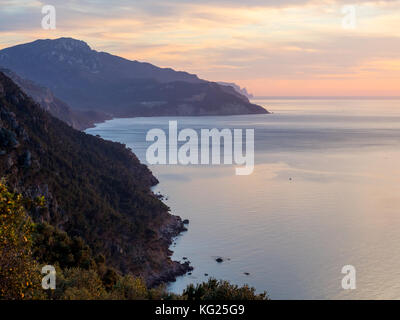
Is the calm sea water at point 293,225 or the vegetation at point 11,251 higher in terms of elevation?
the vegetation at point 11,251

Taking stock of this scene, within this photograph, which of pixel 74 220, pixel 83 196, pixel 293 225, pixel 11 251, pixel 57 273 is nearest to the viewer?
pixel 11 251

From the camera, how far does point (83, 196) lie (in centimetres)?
6319

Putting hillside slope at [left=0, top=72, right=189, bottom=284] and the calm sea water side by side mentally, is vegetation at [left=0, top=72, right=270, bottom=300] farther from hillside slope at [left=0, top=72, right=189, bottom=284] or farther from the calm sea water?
the calm sea water

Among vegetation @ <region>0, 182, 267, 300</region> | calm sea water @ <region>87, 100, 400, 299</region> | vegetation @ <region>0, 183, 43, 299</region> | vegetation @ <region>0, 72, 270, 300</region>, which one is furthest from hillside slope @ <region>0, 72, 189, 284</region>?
vegetation @ <region>0, 183, 43, 299</region>

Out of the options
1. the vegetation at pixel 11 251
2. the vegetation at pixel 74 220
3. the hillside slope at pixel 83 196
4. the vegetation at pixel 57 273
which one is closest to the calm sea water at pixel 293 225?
the hillside slope at pixel 83 196

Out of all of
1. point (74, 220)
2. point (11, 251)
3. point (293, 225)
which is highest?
point (11, 251)

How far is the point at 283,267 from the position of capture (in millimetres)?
56562

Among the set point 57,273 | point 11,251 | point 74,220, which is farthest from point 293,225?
point 11,251

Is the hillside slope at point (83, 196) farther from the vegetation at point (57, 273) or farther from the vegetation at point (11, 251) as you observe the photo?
the vegetation at point (11, 251)

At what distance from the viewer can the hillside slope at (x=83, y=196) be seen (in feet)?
179

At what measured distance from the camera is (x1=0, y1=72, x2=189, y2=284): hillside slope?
54.7 m

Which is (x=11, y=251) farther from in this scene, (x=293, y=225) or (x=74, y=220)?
(x=293, y=225)
